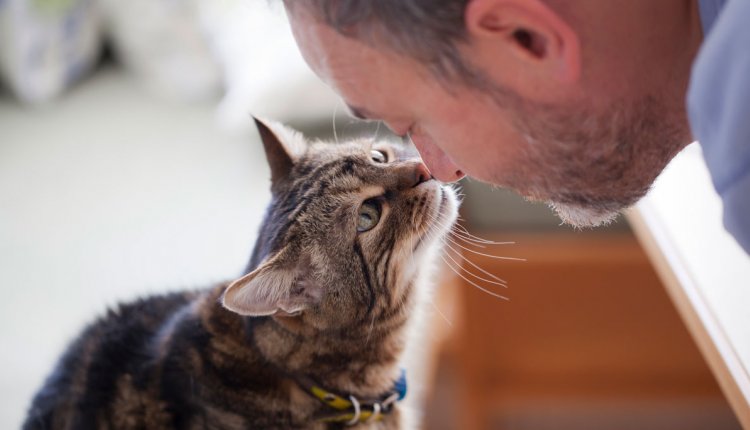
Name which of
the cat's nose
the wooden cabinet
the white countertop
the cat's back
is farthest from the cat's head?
the wooden cabinet

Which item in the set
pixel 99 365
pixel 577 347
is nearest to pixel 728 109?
pixel 99 365

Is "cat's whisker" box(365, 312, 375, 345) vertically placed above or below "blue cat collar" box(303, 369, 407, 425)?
above

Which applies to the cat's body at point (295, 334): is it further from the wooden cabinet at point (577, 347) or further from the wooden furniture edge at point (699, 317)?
the wooden cabinet at point (577, 347)

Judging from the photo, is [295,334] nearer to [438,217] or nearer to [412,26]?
[438,217]

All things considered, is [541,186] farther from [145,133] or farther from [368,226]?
[145,133]

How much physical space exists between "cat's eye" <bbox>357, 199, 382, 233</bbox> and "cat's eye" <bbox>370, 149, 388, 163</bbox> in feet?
0.29

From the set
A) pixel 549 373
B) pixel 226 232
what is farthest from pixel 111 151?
pixel 549 373

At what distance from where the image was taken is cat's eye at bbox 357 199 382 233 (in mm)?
1263

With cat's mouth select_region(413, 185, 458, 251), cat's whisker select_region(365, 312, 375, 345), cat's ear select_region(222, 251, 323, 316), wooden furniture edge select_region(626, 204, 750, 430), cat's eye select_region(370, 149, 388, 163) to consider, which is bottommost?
wooden furniture edge select_region(626, 204, 750, 430)

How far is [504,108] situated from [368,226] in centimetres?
44

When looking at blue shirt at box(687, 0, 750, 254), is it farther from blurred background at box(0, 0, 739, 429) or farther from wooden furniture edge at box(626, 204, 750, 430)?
blurred background at box(0, 0, 739, 429)

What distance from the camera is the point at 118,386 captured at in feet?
3.96

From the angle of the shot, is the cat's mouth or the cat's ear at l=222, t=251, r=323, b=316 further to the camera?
the cat's mouth

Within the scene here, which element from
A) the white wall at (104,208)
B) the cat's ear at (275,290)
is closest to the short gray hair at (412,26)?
the cat's ear at (275,290)
